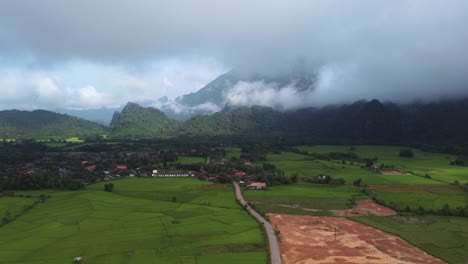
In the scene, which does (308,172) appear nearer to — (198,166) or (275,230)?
(198,166)

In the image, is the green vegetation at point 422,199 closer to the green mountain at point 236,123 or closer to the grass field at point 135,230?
the grass field at point 135,230

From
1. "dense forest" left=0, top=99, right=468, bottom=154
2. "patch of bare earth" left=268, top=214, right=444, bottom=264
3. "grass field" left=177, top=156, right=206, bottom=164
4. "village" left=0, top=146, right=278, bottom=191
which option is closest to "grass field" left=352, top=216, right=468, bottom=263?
"patch of bare earth" left=268, top=214, right=444, bottom=264

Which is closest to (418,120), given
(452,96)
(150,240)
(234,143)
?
(452,96)

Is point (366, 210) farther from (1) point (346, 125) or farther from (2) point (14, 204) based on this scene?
(1) point (346, 125)

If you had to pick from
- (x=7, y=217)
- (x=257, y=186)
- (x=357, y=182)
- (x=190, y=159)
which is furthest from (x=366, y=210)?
(x=190, y=159)

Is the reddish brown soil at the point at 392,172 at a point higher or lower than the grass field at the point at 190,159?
→ lower

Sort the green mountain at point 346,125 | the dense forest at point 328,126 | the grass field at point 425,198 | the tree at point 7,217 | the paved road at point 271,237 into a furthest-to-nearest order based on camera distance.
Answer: the green mountain at point 346,125 < the dense forest at point 328,126 < the grass field at point 425,198 < the tree at point 7,217 < the paved road at point 271,237

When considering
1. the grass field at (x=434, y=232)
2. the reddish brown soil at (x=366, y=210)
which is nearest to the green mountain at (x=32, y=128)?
the reddish brown soil at (x=366, y=210)

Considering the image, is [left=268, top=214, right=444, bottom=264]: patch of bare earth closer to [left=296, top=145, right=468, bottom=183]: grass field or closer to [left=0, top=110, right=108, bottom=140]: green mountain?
[left=296, top=145, right=468, bottom=183]: grass field
